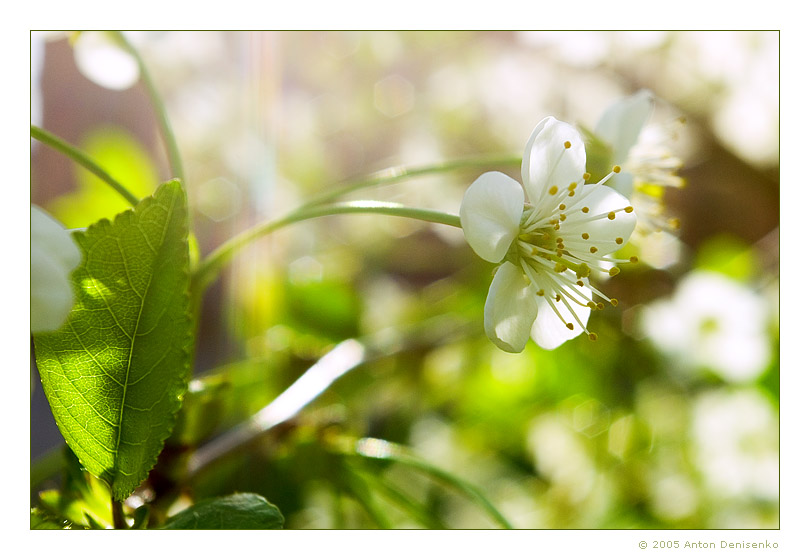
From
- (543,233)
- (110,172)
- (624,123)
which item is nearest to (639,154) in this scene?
(624,123)

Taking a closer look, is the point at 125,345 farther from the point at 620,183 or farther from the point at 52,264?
the point at 620,183

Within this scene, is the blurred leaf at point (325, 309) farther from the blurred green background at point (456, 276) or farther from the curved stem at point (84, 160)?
the curved stem at point (84, 160)

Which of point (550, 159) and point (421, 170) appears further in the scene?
point (421, 170)

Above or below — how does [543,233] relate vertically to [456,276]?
below

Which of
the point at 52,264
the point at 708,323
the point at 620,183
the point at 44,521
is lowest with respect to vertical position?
the point at 44,521

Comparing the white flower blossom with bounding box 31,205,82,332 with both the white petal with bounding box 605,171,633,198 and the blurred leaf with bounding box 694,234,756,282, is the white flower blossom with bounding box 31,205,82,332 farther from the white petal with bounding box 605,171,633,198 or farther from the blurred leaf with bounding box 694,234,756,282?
the blurred leaf with bounding box 694,234,756,282

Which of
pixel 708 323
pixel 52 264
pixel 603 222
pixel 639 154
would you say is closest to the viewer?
pixel 52 264

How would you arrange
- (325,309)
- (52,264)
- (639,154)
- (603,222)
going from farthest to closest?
1. (325,309)
2. (639,154)
3. (603,222)
4. (52,264)

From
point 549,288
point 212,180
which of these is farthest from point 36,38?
point 212,180
